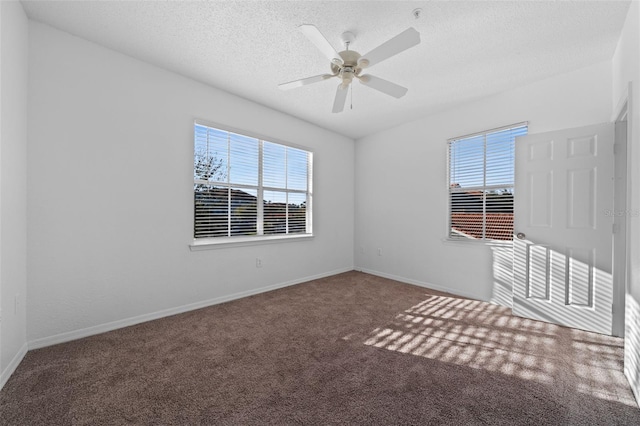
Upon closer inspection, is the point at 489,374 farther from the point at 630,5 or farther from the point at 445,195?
the point at 630,5

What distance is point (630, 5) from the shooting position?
6.35 ft

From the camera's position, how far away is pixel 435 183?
3982 millimetres

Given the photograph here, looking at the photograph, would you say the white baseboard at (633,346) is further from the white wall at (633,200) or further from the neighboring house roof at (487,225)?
the neighboring house roof at (487,225)

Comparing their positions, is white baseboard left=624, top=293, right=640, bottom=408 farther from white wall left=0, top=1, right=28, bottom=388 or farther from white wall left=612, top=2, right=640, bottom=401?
white wall left=0, top=1, right=28, bottom=388

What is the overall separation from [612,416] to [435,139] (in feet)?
11.2

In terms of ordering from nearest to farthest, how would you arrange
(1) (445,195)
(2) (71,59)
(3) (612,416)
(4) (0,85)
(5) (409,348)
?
(3) (612,416), (4) (0,85), (5) (409,348), (2) (71,59), (1) (445,195)

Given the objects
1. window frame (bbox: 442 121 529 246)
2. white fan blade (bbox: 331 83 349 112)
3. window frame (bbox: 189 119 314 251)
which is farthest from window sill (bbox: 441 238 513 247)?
white fan blade (bbox: 331 83 349 112)

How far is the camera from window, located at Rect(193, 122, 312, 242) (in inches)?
129

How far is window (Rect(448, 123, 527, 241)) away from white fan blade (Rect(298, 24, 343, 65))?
2.48m

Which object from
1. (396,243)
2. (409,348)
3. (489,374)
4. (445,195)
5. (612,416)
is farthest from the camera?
(396,243)

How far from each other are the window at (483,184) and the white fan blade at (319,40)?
248 centimetres

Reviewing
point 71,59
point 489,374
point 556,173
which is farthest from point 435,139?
point 71,59

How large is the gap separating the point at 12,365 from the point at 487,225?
486 cm

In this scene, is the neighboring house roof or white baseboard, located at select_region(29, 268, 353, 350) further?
the neighboring house roof
